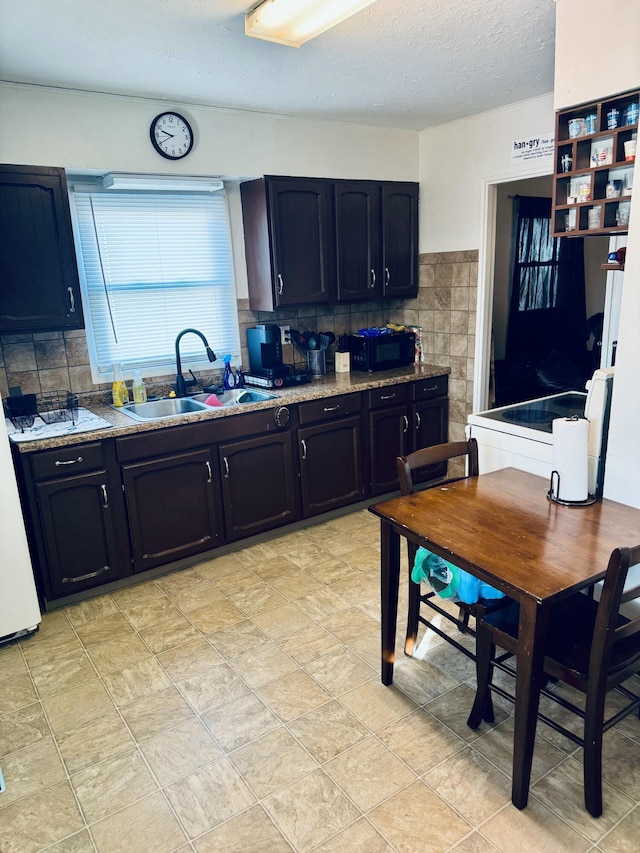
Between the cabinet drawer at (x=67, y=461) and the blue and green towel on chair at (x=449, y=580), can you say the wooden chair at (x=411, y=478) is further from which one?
the cabinet drawer at (x=67, y=461)

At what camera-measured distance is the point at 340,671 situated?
2.38 m

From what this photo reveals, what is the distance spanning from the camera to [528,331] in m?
5.32

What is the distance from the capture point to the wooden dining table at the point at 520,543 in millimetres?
1568

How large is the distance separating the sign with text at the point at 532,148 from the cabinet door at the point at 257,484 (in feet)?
7.34

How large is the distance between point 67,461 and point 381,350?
2220 millimetres

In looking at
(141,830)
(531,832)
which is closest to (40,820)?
(141,830)

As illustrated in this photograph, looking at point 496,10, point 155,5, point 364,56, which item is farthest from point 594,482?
point 155,5

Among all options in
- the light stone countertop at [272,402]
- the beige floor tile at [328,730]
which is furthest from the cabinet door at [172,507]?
the beige floor tile at [328,730]

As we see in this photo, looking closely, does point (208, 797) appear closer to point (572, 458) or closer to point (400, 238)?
point (572, 458)

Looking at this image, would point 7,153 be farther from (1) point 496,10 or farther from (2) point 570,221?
(2) point 570,221

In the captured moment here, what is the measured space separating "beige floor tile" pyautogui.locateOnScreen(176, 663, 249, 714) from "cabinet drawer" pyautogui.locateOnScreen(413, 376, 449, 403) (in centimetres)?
229

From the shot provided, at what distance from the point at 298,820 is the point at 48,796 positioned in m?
0.82

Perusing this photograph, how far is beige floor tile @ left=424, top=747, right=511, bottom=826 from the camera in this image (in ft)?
5.71

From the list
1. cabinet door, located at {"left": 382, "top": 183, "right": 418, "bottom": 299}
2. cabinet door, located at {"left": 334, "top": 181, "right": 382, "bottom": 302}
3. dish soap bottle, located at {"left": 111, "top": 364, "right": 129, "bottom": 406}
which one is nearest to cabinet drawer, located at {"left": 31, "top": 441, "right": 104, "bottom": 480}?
dish soap bottle, located at {"left": 111, "top": 364, "right": 129, "bottom": 406}
